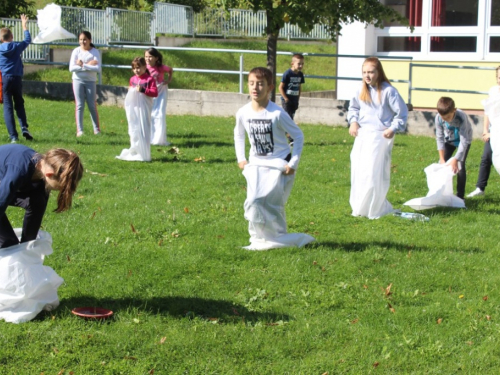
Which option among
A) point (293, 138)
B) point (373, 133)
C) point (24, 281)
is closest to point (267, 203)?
point (293, 138)

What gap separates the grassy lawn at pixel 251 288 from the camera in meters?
5.02

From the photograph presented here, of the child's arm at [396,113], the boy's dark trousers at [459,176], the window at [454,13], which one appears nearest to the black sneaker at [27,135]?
the child's arm at [396,113]

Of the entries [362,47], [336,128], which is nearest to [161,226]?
[336,128]

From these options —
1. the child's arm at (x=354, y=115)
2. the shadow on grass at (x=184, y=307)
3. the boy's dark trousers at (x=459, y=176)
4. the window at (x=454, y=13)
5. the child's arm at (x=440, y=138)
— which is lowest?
the shadow on grass at (x=184, y=307)

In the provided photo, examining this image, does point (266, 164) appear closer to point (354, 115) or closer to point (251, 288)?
point (251, 288)

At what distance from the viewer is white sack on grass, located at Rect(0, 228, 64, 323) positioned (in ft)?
17.4

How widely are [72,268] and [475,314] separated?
3.44 meters

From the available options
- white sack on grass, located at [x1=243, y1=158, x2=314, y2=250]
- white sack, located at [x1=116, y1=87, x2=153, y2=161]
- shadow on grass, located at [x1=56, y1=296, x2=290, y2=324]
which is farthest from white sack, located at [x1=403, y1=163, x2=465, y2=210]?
white sack, located at [x1=116, y1=87, x2=153, y2=161]

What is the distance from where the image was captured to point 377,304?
19.7 feet

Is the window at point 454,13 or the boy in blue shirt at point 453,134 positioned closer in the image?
the boy in blue shirt at point 453,134

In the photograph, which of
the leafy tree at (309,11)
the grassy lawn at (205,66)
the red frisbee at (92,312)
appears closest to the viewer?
the red frisbee at (92,312)

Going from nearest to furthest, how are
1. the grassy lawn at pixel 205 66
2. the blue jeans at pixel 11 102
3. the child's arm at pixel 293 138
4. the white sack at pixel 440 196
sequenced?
the child's arm at pixel 293 138 → the white sack at pixel 440 196 → the blue jeans at pixel 11 102 → the grassy lawn at pixel 205 66

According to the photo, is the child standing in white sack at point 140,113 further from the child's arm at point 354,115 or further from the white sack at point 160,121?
the child's arm at point 354,115

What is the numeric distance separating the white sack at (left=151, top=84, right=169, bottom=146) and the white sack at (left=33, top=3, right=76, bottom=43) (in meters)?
3.24
